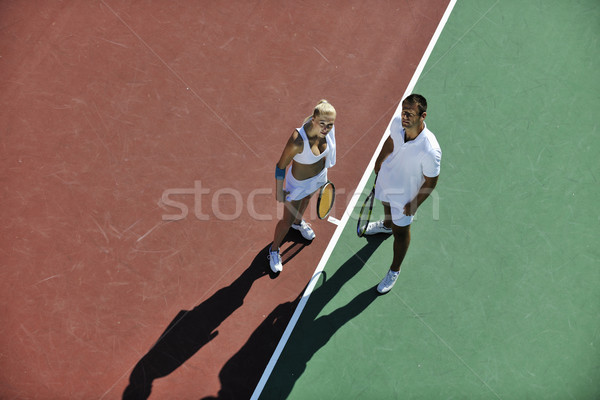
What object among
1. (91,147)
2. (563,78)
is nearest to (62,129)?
(91,147)

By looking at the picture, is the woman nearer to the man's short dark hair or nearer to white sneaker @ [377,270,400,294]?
the man's short dark hair

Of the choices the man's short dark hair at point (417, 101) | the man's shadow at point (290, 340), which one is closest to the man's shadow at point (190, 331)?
the man's shadow at point (290, 340)

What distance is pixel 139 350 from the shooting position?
6.58m

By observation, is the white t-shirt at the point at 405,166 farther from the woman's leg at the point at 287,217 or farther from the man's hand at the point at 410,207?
the woman's leg at the point at 287,217

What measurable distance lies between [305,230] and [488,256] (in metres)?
2.87

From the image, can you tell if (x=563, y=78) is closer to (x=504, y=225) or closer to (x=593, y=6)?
(x=593, y=6)

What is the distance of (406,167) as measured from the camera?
19.2 ft

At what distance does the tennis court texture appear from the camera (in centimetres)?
665

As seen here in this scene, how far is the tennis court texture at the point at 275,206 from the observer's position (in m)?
6.65

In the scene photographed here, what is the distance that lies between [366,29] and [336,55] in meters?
0.88

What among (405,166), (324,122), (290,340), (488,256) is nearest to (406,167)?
(405,166)

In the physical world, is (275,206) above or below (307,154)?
below

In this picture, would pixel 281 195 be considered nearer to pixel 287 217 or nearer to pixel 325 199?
pixel 287 217

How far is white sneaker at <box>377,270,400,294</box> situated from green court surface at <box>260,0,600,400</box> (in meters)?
0.15
